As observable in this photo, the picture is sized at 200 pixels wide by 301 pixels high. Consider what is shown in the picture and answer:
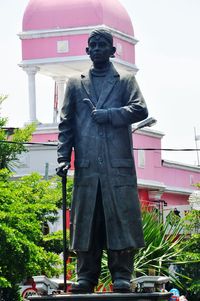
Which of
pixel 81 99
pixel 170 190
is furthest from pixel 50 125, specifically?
pixel 81 99

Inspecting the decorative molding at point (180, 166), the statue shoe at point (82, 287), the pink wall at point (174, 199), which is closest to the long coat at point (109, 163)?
the statue shoe at point (82, 287)

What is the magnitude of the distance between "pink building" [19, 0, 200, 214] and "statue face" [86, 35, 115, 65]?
39433 mm

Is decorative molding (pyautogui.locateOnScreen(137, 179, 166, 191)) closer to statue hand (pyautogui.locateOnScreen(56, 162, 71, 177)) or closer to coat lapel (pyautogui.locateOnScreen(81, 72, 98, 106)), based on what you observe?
coat lapel (pyautogui.locateOnScreen(81, 72, 98, 106))

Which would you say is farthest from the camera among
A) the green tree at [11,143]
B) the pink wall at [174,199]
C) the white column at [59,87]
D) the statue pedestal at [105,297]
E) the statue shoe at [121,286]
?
the pink wall at [174,199]

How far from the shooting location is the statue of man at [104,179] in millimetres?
17672

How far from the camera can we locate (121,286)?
57.7 feet

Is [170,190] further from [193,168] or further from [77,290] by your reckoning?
[77,290]

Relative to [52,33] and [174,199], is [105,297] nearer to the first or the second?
[52,33]

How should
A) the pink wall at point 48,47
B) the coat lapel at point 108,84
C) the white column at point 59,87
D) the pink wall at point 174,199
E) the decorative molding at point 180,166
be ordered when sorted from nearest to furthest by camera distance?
the coat lapel at point 108,84 → the white column at point 59,87 → the pink wall at point 48,47 → the decorative molding at point 180,166 → the pink wall at point 174,199

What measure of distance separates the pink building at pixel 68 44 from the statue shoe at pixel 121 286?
3986 cm

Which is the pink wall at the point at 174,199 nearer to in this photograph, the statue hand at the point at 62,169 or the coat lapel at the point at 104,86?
the coat lapel at the point at 104,86

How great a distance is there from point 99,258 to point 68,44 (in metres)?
42.6

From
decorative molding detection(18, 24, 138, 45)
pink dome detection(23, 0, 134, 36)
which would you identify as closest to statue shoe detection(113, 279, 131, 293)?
pink dome detection(23, 0, 134, 36)

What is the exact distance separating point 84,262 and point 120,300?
2.80 ft
